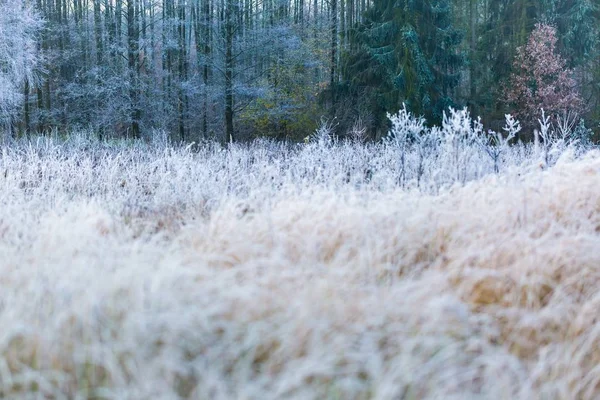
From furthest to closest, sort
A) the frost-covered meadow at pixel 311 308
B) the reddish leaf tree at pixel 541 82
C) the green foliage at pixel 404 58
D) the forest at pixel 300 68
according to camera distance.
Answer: the reddish leaf tree at pixel 541 82
the forest at pixel 300 68
the green foliage at pixel 404 58
the frost-covered meadow at pixel 311 308

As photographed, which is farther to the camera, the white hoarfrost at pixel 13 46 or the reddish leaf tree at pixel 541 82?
the reddish leaf tree at pixel 541 82

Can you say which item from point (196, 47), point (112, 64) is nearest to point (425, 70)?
point (196, 47)

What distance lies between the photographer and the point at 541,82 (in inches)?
705

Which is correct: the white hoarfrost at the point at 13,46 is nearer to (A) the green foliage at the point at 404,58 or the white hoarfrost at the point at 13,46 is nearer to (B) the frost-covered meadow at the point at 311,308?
(A) the green foliage at the point at 404,58

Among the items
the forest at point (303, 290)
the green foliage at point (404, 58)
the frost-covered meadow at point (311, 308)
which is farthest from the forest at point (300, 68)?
the frost-covered meadow at point (311, 308)

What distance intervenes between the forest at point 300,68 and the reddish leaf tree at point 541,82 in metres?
0.05

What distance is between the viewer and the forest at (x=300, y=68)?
16859mm

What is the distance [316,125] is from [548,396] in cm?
1514

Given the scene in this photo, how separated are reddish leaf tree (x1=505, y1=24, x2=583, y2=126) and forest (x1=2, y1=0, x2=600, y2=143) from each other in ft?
0.17

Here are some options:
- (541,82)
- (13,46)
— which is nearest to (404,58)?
(541,82)

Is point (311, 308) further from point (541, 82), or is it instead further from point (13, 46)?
point (541, 82)

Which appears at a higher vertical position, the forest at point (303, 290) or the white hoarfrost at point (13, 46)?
the white hoarfrost at point (13, 46)

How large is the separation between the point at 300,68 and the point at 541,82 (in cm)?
726

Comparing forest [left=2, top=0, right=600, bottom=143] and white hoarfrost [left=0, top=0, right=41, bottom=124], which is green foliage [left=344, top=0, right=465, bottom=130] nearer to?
forest [left=2, top=0, right=600, bottom=143]
